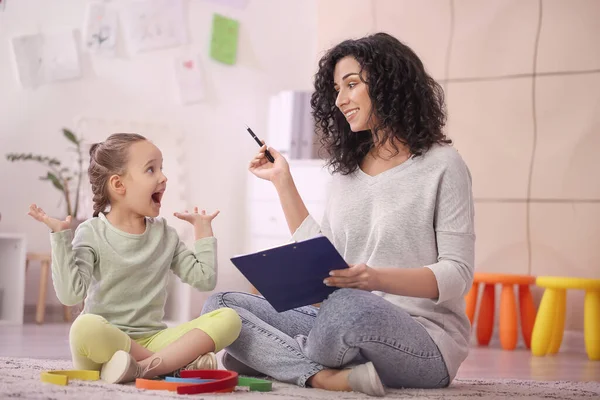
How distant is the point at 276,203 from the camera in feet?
11.6

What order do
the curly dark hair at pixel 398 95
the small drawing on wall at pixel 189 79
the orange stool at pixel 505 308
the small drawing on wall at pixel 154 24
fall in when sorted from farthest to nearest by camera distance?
the small drawing on wall at pixel 189 79
the small drawing on wall at pixel 154 24
the orange stool at pixel 505 308
the curly dark hair at pixel 398 95

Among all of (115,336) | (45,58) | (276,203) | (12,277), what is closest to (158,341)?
(115,336)

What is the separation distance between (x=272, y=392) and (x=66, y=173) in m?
2.26

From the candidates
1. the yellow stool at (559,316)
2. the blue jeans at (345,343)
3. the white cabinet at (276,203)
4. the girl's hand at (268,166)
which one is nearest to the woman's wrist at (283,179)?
the girl's hand at (268,166)

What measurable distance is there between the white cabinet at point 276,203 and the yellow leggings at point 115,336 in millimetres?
1780

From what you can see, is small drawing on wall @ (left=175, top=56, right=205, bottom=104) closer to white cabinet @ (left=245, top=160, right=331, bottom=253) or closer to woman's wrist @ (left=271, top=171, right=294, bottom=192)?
white cabinet @ (left=245, top=160, right=331, bottom=253)

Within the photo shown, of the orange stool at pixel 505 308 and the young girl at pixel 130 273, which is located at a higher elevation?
the young girl at pixel 130 273

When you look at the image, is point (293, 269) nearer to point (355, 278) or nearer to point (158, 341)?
point (355, 278)

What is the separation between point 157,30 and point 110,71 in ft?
0.94

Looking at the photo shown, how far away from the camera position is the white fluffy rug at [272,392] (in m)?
1.27

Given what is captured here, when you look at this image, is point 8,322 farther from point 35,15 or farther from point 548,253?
point 548,253

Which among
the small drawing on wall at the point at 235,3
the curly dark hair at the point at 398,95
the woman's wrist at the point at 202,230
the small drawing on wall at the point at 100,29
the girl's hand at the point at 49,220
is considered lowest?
the woman's wrist at the point at 202,230

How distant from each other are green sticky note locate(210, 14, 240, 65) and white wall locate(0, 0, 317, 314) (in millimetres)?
30

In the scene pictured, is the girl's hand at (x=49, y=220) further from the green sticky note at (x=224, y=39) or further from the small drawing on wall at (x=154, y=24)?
the green sticky note at (x=224, y=39)
